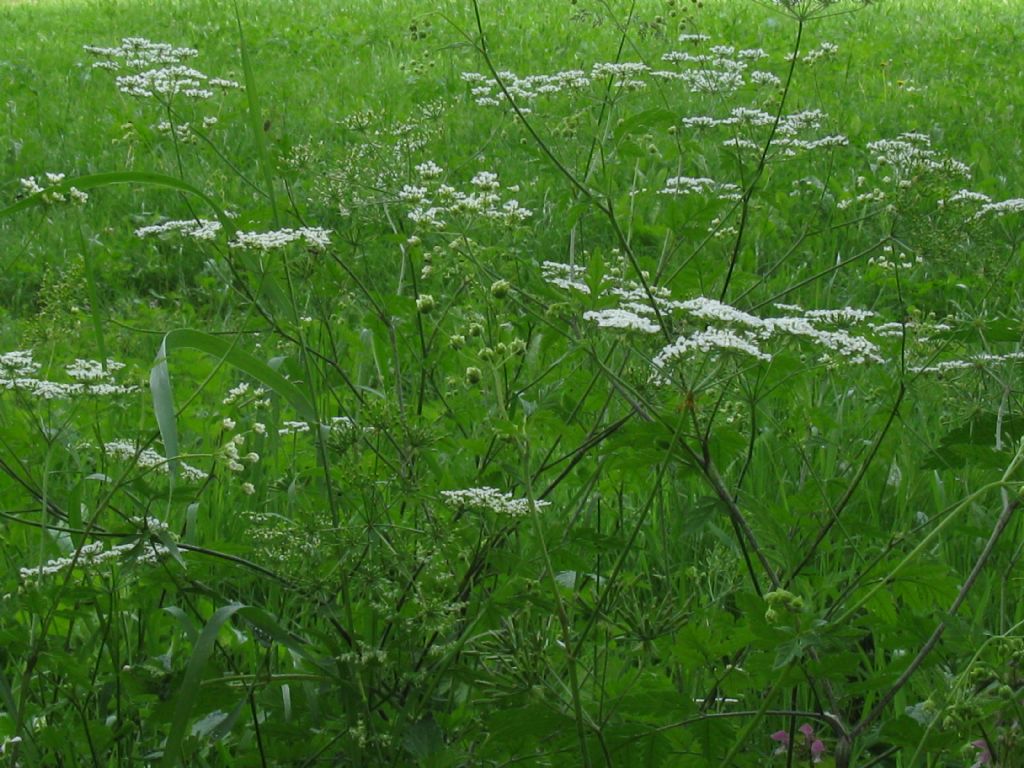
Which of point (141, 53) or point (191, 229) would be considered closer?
point (191, 229)

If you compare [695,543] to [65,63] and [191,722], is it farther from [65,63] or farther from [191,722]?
[65,63]

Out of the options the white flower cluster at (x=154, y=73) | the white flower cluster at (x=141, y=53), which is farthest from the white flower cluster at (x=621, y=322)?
the white flower cluster at (x=141, y=53)

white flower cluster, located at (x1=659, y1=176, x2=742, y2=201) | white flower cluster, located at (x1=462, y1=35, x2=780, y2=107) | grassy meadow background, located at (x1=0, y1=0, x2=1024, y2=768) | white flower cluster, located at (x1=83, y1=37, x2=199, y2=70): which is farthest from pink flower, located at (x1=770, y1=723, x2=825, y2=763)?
white flower cluster, located at (x1=83, y1=37, x2=199, y2=70)

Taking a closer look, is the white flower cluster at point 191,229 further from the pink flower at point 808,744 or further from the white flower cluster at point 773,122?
the pink flower at point 808,744

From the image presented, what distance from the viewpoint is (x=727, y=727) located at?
184 centimetres

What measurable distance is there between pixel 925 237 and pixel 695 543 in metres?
1.05

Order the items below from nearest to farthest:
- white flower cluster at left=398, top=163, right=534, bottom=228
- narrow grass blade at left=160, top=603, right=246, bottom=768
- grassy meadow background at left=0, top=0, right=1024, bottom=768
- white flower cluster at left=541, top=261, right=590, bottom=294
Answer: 1. narrow grass blade at left=160, top=603, right=246, bottom=768
2. grassy meadow background at left=0, top=0, right=1024, bottom=768
3. white flower cluster at left=541, top=261, right=590, bottom=294
4. white flower cluster at left=398, top=163, right=534, bottom=228

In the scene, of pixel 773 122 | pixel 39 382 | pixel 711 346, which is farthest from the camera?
pixel 773 122

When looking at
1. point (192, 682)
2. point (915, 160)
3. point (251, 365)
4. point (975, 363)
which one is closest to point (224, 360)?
point (251, 365)

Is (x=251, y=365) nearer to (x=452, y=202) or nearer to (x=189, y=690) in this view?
(x=189, y=690)

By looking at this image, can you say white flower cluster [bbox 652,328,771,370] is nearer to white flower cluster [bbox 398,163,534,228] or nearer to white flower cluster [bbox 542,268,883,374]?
white flower cluster [bbox 542,268,883,374]

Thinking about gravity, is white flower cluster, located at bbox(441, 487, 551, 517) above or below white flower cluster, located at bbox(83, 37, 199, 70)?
below

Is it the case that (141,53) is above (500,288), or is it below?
above

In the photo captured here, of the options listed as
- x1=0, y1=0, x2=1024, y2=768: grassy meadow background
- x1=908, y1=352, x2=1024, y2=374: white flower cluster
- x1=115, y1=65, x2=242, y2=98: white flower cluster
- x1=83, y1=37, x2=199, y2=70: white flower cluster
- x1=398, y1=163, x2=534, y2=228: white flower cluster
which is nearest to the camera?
x1=0, y1=0, x2=1024, y2=768: grassy meadow background
